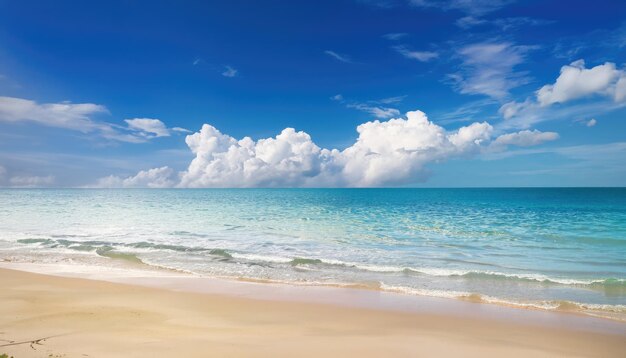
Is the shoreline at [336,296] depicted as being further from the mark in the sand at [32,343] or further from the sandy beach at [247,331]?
the mark in the sand at [32,343]

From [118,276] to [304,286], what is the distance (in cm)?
717

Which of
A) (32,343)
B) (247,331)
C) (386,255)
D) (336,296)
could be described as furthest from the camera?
(386,255)

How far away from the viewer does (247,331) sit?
841 centimetres

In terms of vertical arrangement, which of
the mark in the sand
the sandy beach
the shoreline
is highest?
the mark in the sand

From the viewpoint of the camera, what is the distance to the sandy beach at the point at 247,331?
7.21 m

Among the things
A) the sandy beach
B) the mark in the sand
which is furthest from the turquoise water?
the mark in the sand

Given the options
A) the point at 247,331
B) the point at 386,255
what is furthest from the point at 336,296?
the point at 386,255

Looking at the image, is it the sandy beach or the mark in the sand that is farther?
the sandy beach

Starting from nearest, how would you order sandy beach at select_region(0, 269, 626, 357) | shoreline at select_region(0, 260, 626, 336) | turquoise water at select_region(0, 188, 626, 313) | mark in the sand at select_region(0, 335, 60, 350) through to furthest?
mark in the sand at select_region(0, 335, 60, 350) → sandy beach at select_region(0, 269, 626, 357) → shoreline at select_region(0, 260, 626, 336) → turquoise water at select_region(0, 188, 626, 313)

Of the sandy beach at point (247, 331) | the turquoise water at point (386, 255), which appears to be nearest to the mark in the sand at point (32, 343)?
the sandy beach at point (247, 331)

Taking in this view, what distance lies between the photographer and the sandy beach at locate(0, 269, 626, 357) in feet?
23.7

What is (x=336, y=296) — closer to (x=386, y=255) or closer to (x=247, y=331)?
(x=247, y=331)

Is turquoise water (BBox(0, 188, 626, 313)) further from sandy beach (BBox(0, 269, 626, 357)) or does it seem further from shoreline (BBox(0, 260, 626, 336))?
sandy beach (BBox(0, 269, 626, 357))

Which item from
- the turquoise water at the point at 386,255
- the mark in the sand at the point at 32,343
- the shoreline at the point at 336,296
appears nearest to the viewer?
the mark in the sand at the point at 32,343
